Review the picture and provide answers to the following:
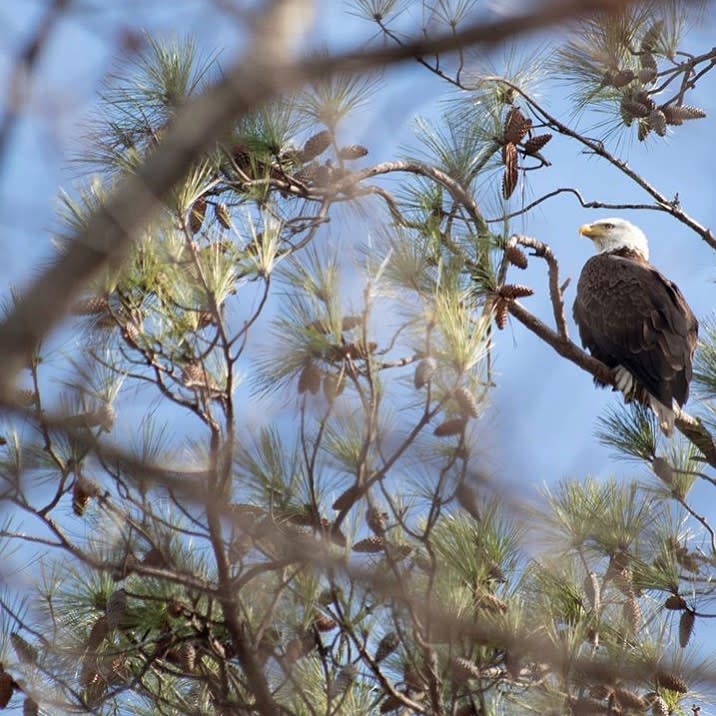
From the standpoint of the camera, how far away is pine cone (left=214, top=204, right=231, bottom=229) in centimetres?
304

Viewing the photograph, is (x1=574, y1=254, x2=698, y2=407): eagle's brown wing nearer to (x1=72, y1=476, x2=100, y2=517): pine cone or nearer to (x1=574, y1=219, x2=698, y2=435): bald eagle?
(x1=574, y1=219, x2=698, y2=435): bald eagle

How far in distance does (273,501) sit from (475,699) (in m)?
0.66

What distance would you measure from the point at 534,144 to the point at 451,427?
156cm

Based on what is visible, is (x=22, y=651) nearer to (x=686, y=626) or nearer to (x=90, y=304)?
(x=90, y=304)

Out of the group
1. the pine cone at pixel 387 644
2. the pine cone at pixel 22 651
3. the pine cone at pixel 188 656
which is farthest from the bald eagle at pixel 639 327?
the pine cone at pixel 22 651

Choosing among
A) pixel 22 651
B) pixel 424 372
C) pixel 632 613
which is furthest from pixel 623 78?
pixel 22 651

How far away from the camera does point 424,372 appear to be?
2533mm

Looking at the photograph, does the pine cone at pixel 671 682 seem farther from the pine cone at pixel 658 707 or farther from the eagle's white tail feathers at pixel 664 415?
the eagle's white tail feathers at pixel 664 415

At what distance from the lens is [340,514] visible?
8.54ft

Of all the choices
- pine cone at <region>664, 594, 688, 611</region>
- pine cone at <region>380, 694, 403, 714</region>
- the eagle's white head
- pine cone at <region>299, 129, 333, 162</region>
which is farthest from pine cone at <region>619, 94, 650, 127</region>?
pine cone at <region>380, 694, 403, 714</region>

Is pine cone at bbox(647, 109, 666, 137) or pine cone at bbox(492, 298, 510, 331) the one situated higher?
pine cone at bbox(647, 109, 666, 137)

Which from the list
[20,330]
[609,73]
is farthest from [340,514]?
[609,73]

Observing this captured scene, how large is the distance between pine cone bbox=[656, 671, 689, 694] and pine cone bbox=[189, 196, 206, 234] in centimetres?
147

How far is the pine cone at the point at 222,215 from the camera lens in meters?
3.04
